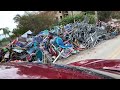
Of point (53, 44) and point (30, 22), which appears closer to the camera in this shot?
point (53, 44)

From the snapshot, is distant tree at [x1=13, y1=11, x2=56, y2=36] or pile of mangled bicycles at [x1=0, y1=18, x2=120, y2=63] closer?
pile of mangled bicycles at [x1=0, y1=18, x2=120, y2=63]

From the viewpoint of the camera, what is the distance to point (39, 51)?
2009 cm

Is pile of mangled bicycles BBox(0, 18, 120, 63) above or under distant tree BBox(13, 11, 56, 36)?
under

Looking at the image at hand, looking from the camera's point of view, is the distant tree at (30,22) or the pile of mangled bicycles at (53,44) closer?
the pile of mangled bicycles at (53,44)

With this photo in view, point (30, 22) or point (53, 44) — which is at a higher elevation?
point (30, 22)

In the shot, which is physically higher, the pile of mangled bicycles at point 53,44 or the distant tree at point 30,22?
the distant tree at point 30,22
